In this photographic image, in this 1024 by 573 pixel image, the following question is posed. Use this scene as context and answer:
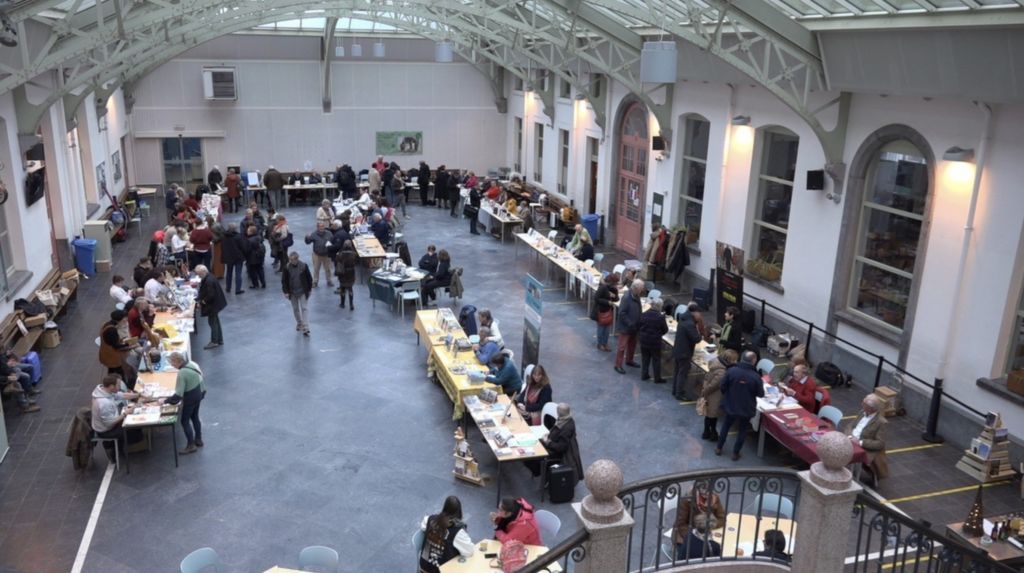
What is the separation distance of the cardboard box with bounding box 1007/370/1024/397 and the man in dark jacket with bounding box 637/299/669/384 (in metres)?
4.59

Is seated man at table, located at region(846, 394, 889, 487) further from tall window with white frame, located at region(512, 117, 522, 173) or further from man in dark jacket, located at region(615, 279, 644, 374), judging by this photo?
tall window with white frame, located at region(512, 117, 522, 173)

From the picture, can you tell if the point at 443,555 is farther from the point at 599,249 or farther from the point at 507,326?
the point at 599,249

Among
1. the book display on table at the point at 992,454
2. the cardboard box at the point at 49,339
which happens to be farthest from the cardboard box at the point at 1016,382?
the cardboard box at the point at 49,339

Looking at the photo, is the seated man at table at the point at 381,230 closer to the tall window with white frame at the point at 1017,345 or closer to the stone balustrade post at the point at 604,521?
the tall window with white frame at the point at 1017,345

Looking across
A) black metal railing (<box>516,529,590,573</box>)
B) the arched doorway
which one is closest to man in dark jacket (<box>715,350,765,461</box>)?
black metal railing (<box>516,529,590,573</box>)

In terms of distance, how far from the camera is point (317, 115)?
28797 mm

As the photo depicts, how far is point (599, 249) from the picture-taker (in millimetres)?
21453

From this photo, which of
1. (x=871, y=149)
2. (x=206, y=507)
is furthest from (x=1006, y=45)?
(x=206, y=507)

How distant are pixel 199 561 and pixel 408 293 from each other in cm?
931

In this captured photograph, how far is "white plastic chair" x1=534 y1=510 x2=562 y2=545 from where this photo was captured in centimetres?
785

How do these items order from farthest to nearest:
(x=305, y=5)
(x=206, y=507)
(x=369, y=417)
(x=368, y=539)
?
(x=305, y=5) < (x=369, y=417) < (x=206, y=507) < (x=368, y=539)

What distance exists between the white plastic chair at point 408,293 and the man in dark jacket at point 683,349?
5760 mm

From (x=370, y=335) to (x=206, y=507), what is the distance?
6.00 m

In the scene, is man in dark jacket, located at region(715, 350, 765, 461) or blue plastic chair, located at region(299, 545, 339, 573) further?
man in dark jacket, located at region(715, 350, 765, 461)
